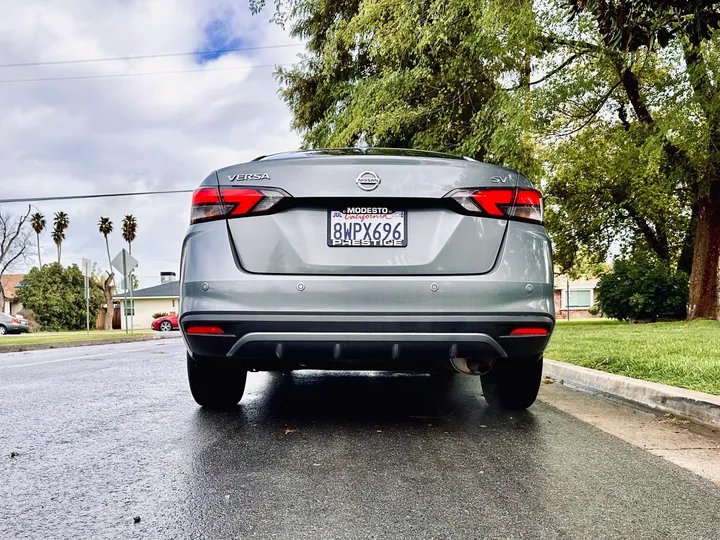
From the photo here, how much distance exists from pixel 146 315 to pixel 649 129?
55617mm

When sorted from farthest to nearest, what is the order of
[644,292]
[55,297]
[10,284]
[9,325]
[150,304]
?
[10,284] < [150,304] < [55,297] < [9,325] < [644,292]

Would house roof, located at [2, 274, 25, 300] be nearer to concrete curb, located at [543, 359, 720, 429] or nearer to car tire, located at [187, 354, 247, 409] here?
car tire, located at [187, 354, 247, 409]

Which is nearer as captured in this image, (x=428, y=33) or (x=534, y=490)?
(x=534, y=490)

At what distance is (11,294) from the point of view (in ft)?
226

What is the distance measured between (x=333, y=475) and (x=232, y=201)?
1564 millimetres

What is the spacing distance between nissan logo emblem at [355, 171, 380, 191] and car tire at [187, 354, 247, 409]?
149cm

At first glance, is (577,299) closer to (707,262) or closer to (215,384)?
(707,262)

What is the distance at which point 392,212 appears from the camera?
3.58 m

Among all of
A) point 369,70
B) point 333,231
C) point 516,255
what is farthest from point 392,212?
point 369,70

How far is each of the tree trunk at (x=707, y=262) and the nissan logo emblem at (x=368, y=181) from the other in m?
15.5

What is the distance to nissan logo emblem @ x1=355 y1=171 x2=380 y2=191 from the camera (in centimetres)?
358

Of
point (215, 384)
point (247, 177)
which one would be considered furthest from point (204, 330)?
point (215, 384)

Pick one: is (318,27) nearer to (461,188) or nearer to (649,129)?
(649,129)

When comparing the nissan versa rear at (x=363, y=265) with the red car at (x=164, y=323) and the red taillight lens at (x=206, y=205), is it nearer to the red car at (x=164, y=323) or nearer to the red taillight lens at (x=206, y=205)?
the red taillight lens at (x=206, y=205)
